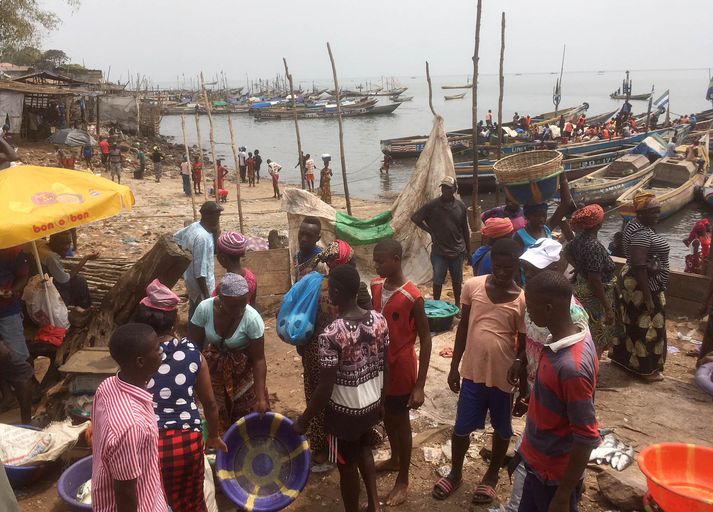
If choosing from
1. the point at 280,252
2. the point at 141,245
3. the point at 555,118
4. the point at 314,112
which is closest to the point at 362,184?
the point at 555,118

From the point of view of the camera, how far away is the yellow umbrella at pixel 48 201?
12.2 ft

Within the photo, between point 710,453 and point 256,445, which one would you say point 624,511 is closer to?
point 710,453

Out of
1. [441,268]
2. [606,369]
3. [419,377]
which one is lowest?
[606,369]

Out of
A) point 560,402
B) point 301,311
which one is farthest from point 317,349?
point 560,402

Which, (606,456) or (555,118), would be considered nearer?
(606,456)

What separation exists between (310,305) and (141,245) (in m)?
8.03

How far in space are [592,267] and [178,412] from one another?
323cm

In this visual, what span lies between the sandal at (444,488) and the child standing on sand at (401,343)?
18 cm

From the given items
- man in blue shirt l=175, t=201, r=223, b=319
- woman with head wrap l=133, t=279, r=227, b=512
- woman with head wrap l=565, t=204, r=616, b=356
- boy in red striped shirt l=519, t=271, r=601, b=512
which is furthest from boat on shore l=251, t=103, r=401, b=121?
boy in red striped shirt l=519, t=271, r=601, b=512

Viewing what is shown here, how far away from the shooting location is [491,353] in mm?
3129

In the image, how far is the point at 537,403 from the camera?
7.80 ft

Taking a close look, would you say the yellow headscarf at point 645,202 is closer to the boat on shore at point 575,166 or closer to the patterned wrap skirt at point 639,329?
the patterned wrap skirt at point 639,329

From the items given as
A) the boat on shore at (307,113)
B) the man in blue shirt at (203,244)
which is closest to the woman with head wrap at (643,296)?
the man in blue shirt at (203,244)

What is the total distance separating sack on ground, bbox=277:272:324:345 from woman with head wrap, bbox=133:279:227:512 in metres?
0.94
